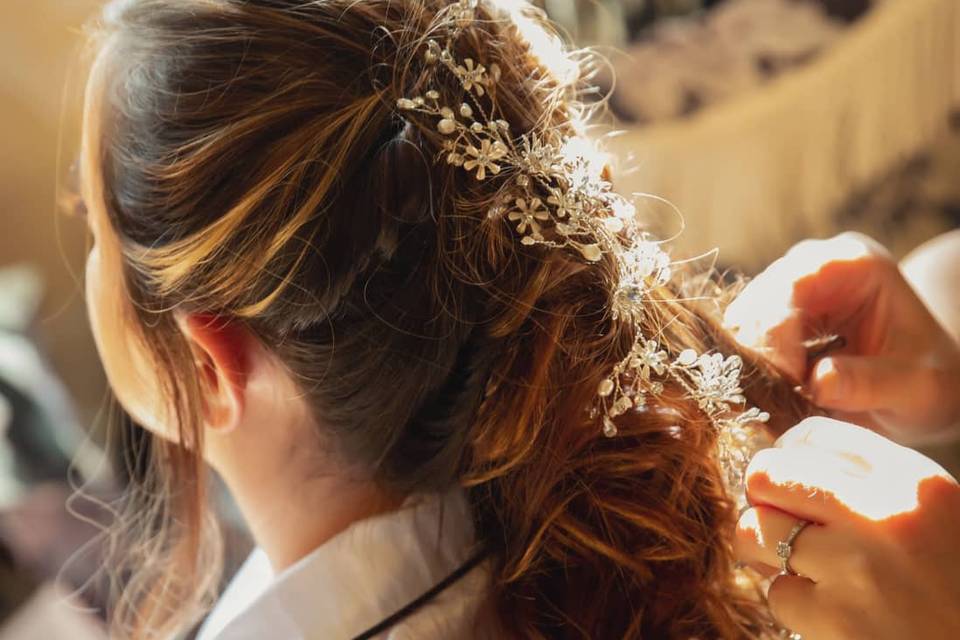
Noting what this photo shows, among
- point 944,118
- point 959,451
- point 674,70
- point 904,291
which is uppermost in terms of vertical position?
point 674,70

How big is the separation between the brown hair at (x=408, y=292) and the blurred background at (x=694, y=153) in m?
0.89

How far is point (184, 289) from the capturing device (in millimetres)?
713

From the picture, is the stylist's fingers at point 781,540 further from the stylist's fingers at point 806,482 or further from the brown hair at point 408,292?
the brown hair at point 408,292

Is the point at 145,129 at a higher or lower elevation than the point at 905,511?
higher

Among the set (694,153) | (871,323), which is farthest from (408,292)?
(694,153)

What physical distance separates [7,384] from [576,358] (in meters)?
1.16

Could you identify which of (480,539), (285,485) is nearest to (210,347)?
(285,485)

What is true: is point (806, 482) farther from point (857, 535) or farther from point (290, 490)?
point (290, 490)

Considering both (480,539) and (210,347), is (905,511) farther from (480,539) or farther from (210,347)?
(210,347)

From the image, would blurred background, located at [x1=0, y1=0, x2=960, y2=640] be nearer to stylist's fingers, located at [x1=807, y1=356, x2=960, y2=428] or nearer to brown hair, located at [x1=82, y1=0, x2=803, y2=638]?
stylist's fingers, located at [x1=807, y1=356, x2=960, y2=428]

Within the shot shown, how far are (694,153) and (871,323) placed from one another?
3.14ft

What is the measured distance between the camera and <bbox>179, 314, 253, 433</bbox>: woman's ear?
2.40 ft

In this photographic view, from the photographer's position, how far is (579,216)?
69 cm

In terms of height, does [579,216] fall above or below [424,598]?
above
